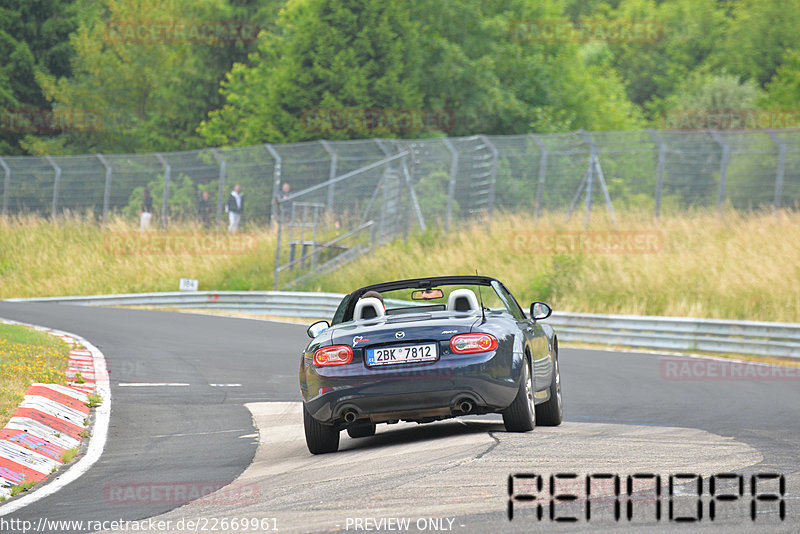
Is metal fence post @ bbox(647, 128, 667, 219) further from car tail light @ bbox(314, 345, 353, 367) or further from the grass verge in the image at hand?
car tail light @ bbox(314, 345, 353, 367)

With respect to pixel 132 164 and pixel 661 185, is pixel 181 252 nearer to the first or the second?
pixel 132 164

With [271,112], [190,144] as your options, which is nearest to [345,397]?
[271,112]

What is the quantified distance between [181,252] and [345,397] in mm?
24828

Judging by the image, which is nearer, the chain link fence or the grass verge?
the grass verge

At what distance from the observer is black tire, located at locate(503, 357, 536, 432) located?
28.3ft

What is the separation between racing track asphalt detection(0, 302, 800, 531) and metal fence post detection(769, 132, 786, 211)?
8544 millimetres

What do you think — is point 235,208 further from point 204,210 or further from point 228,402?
point 228,402

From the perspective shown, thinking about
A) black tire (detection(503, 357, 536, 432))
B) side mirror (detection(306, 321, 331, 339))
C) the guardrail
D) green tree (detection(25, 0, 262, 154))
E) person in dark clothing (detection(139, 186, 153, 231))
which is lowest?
the guardrail

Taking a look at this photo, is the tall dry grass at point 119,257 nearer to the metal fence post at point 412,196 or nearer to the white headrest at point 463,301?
the metal fence post at point 412,196

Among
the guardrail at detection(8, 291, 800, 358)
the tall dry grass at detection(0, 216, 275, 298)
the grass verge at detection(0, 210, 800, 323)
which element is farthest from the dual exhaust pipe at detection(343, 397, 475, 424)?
the tall dry grass at detection(0, 216, 275, 298)

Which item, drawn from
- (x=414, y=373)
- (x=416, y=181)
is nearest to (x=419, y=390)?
(x=414, y=373)

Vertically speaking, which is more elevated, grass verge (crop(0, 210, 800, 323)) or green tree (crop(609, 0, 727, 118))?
green tree (crop(609, 0, 727, 118))

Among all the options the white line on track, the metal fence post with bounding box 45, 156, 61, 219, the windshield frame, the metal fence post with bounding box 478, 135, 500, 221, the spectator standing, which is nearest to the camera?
the windshield frame

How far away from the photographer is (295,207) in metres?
30.0
